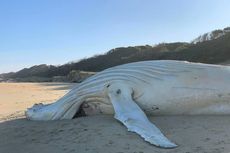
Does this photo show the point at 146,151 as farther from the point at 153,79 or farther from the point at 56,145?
the point at 153,79

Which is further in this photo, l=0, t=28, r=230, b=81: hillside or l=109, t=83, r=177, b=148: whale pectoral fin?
l=0, t=28, r=230, b=81: hillside

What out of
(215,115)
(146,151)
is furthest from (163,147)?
(215,115)

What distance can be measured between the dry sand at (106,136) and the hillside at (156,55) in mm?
25708

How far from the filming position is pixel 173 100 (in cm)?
788

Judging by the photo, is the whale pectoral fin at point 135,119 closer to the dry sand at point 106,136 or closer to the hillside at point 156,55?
the dry sand at point 106,136

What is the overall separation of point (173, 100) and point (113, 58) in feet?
145

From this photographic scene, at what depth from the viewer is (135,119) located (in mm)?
7039

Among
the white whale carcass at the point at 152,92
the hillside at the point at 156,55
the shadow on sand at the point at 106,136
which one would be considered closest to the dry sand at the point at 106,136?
the shadow on sand at the point at 106,136

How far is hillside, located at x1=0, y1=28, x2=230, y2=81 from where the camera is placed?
35688 mm

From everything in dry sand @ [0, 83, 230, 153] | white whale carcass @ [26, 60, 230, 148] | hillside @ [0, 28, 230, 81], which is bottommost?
dry sand @ [0, 83, 230, 153]

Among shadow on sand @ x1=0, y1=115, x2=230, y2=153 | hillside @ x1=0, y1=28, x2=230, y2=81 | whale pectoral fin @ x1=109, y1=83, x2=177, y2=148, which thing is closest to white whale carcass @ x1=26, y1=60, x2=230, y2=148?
whale pectoral fin @ x1=109, y1=83, x2=177, y2=148

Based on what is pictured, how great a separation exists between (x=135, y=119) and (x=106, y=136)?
1.76ft

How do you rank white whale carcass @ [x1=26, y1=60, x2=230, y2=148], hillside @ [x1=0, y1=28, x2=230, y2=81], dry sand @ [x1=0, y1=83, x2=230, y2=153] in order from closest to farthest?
1. dry sand @ [x1=0, y1=83, x2=230, y2=153]
2. white whale carcass @ [x1=26, y1=60, x2=230, y2=148]
3. hillside @ [x1=0, y1=28, x2=230, y2=81]

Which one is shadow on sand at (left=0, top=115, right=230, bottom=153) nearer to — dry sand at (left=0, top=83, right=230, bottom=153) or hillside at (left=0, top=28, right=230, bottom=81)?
dry sand at (left=0, top=83, right=230, bottom=153)
